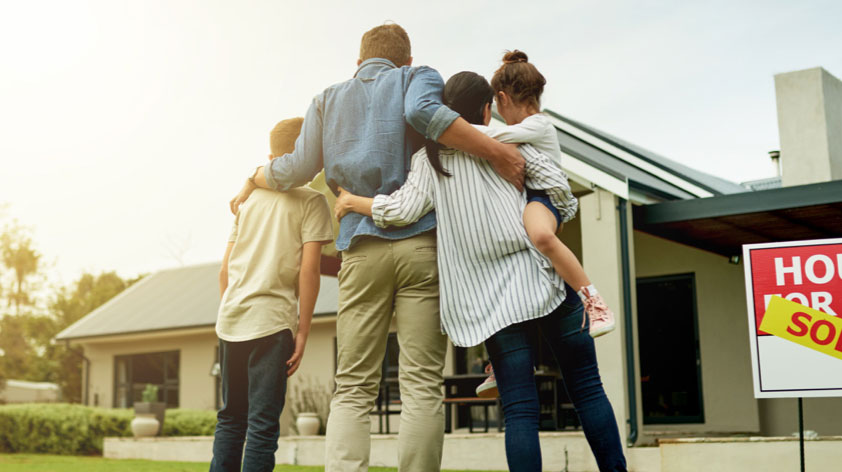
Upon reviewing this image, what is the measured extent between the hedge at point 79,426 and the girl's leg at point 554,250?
44.1ft

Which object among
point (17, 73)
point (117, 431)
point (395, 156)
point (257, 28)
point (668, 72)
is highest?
point (17, 73)

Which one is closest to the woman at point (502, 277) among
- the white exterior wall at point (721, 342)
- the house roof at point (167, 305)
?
the white exterior wall at point (721, 342)

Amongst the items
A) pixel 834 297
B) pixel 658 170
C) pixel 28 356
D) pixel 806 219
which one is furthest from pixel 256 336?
pixel 28 356

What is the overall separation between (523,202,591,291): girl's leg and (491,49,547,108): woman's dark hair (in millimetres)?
498

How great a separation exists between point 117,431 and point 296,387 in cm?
346

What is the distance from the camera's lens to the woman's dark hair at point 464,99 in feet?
9.95

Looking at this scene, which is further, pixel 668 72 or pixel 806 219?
pixel 668 72

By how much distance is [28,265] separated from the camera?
35156 millimetres

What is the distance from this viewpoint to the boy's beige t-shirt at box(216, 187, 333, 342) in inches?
132

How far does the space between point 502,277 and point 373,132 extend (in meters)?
0.72

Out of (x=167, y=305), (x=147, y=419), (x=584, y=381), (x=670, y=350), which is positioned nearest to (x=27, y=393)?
(x=167, y=305)

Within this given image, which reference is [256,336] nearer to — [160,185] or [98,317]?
[98,317]

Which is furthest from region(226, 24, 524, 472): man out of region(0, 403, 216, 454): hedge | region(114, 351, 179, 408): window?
region(114, 351, 179, 408): window

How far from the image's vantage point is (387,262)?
9.53 ft
